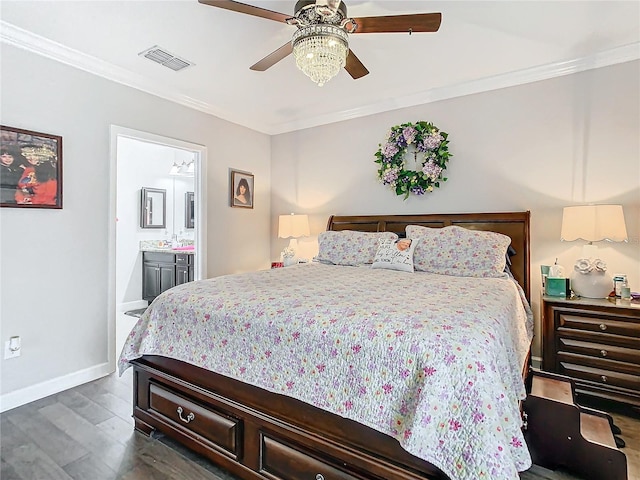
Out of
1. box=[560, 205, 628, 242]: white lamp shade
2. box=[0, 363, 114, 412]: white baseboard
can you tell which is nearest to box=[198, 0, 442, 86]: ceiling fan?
box=[560, 205, 628, 242]: white lamp shade

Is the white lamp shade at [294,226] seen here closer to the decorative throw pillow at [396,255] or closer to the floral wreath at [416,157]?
the floral wreath at [416,157]

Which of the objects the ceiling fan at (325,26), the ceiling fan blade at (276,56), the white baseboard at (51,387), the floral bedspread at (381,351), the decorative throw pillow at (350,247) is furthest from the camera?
the decorative throw pillow at (350,247)

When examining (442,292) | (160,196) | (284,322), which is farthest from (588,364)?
(160,196)

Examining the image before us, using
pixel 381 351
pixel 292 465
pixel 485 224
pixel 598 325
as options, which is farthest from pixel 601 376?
pixel 292 465

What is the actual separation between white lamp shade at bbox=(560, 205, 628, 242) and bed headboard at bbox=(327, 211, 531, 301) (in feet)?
1.38

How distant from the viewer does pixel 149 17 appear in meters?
2.36

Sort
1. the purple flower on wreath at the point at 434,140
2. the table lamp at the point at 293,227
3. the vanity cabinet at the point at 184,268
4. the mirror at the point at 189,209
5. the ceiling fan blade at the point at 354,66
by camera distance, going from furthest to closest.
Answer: the mirror at the point at 189,209 → the vanity cabinet at the point at 184,268 → the table lamp at the point at 293,227 → the purple flower on wreath at the point at 434,140 → the ceiling fan blade at the point at 354,66

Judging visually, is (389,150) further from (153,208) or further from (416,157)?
(153,208)

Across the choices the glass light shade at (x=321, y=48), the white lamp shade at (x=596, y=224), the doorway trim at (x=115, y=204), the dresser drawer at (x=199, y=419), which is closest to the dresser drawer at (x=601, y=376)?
the white lamp shade at (x=596, y=224)

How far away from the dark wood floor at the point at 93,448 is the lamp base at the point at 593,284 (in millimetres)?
845

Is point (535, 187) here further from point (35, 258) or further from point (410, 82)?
point (35, 258)

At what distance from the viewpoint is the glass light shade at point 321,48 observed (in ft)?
6.17

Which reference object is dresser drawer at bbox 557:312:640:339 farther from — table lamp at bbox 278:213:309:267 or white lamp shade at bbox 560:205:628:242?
table lamp at bbox 278:213:309:267

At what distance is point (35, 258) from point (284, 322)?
229 centimetres
